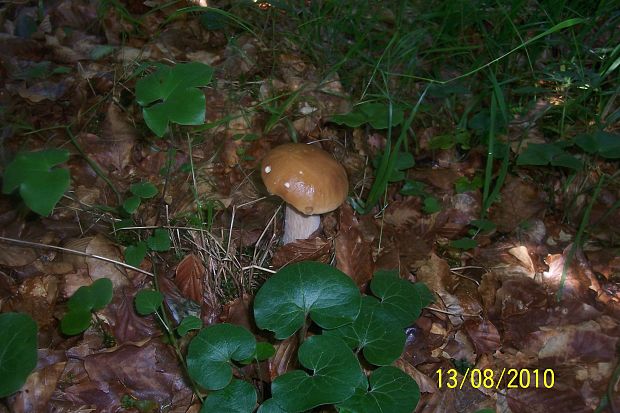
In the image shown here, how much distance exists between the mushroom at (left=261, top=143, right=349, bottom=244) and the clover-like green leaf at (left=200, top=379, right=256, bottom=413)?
832mm

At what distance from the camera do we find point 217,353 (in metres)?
1.68

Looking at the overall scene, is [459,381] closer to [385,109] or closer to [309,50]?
[385,109]

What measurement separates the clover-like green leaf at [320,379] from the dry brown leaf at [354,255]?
737 mm

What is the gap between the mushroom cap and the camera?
2.05m

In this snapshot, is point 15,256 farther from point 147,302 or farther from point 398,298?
point 398,298

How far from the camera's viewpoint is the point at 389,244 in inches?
104

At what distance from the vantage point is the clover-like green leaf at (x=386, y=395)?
1593mm

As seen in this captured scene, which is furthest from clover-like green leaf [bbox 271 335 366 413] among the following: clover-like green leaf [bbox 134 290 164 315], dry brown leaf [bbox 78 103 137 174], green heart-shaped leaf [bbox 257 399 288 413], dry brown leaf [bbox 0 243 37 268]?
dry brown leaf [bbox 78 103 137 174]

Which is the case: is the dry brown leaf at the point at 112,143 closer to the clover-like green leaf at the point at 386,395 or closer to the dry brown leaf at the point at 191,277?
the dry brown leaf at the point at 191,277

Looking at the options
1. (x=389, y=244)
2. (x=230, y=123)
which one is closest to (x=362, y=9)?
(x=230, y=123)

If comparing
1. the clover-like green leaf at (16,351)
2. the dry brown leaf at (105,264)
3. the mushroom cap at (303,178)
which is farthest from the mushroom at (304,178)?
the clover-like green leaf at (16,351)

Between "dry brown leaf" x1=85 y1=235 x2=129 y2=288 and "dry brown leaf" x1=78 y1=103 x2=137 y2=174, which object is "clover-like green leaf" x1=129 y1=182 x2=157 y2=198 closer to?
"dry brown leaf" x1=85 y1=235 x2=129 y2=288

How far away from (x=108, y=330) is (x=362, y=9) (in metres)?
2.94

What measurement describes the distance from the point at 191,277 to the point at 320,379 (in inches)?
38.2
